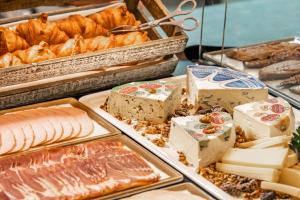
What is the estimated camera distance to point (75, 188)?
7.04 feet

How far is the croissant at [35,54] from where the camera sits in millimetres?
2826

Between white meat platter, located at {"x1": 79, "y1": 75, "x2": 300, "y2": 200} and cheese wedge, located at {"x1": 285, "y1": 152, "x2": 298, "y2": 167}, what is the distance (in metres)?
0.26

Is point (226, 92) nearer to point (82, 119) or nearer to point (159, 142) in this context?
point (159, 142)

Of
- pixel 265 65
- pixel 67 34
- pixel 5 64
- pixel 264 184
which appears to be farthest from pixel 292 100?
pixel 5 64

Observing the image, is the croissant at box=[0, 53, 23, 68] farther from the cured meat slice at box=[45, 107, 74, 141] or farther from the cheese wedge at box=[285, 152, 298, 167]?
the cheese wedge at box=[285, 152, 298, 167]

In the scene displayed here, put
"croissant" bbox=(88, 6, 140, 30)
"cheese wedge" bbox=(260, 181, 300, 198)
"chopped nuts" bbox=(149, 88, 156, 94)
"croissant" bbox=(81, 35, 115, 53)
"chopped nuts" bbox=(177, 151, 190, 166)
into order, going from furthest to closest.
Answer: "croissant" bbox=(88, 6, 140, 30) < "croissant" bbox=(81, 35, 115, 53) < "chopped nuts" bbox=(149, 88, 156, 94) < "chopped nuts" bbox=(177, 151, 190, 166) < "cheese wedge" bbox=(260, 181, 300, 198)

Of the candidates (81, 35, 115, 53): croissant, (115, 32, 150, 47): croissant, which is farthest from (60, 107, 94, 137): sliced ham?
(115, 32, 150, 47): croissant

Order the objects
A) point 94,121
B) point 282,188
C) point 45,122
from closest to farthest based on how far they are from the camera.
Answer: point 282,188, point 45,122, point 94,121

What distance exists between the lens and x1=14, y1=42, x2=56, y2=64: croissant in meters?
2.83

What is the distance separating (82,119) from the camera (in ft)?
8.82

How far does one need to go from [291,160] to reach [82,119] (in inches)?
36.0

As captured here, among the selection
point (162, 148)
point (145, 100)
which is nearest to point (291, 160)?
point (162, 148)

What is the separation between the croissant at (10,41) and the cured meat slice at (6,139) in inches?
18.1

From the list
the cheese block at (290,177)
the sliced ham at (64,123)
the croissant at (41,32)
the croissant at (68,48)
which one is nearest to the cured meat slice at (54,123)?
the sliced ham at (64,123)
